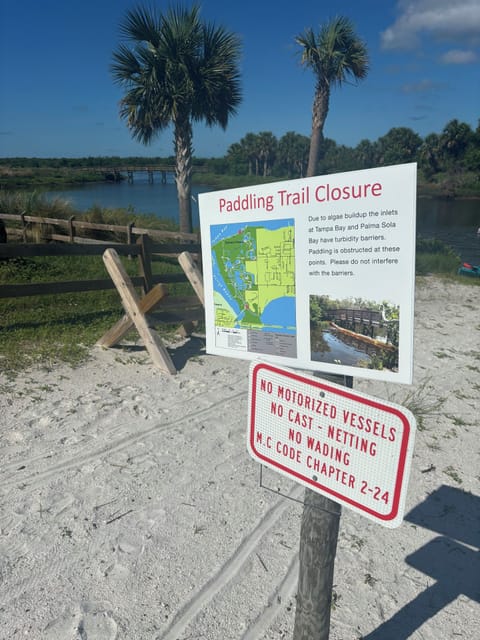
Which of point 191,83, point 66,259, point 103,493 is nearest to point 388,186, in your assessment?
point 103,493

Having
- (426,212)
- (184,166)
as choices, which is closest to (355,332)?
(184,166)

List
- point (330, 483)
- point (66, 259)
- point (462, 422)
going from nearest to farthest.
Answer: point (330, 483), point (462, 422), point (66, 259)

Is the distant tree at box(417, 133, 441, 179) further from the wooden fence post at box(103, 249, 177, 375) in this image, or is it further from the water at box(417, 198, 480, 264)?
the wooden fence post at box(103, 249, 177, 375)

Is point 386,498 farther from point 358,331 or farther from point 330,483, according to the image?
point 358,331

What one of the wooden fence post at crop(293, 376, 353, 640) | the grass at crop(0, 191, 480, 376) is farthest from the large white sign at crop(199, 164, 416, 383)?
the grass at crop(0, 191, 480, 376)

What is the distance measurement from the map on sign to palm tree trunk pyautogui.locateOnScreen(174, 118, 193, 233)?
1337cm

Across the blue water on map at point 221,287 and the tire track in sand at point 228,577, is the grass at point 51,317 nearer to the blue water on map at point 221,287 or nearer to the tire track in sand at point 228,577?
the tire track in sand at point 228,577

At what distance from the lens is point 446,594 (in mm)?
2621

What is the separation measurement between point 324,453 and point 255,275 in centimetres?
72

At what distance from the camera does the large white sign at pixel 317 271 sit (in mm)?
1490

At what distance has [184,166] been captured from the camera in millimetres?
15367

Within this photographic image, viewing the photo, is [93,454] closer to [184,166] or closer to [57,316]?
[57,316]

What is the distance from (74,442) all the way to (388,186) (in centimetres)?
330

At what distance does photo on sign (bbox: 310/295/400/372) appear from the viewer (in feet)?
5.05
